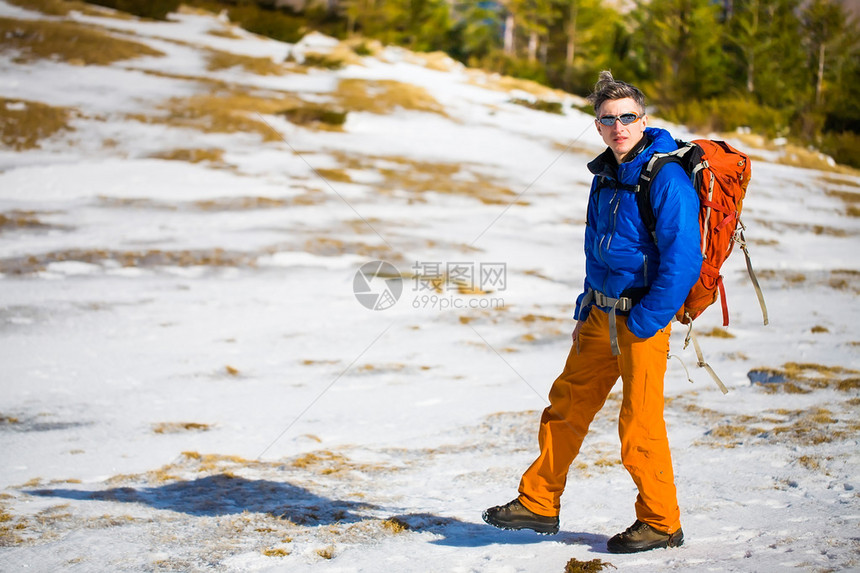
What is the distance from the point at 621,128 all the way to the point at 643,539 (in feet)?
5.66

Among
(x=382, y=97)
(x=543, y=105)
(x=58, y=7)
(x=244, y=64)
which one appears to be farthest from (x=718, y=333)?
(x=58, y=7)

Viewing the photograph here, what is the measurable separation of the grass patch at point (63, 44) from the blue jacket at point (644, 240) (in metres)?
21.3

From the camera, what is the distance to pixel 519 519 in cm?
323

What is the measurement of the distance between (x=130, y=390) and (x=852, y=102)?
27912mm

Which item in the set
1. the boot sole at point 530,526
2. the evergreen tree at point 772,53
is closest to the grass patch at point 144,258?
the boot sole at point 530,526

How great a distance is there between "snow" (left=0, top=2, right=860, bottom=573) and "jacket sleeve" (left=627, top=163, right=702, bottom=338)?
42.3 inches

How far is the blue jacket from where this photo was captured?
2.80 m

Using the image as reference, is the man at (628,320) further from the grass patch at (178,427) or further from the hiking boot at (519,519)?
the grass patch at (178,427)

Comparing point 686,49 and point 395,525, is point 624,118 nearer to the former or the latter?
point 395,525

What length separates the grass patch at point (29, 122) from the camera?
51.0ft

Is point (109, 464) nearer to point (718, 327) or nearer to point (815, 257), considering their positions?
point (718, 327)

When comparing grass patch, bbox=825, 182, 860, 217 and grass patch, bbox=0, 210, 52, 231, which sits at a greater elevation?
grass patch, bbox=825, 182, 860, 217

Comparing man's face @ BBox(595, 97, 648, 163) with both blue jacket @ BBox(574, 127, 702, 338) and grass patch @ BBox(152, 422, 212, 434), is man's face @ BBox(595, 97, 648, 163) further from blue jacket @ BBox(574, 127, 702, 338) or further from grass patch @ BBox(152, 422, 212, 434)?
grass patch @ BBox(152, 422, 212, 434)

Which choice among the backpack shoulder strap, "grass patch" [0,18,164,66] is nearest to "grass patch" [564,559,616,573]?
the backpack shoulder strap
